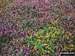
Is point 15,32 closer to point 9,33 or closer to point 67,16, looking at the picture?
point 9,33

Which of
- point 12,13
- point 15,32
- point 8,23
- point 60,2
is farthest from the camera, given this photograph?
point 60,2

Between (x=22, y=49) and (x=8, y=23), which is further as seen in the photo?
(x=8, y=23)

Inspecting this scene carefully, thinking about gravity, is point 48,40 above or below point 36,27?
below

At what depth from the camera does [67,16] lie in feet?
19.3

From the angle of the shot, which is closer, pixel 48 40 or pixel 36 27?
pixel 48 40

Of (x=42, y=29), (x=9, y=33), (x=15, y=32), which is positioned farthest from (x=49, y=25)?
(x=9, y=33)

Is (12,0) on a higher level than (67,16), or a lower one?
higher

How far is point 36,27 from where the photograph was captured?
5.44 metres

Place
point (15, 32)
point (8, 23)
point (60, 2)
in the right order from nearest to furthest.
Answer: point (15, 32), point (8, 23), point (60, 2)

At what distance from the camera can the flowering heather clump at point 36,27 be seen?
4578mm

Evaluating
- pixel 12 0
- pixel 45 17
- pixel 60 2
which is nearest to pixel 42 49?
pixel 45 17

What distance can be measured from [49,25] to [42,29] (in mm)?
508

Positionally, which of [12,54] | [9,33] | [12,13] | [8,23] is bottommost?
[12,54]

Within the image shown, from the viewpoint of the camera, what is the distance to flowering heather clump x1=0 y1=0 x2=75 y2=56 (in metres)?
4.58
